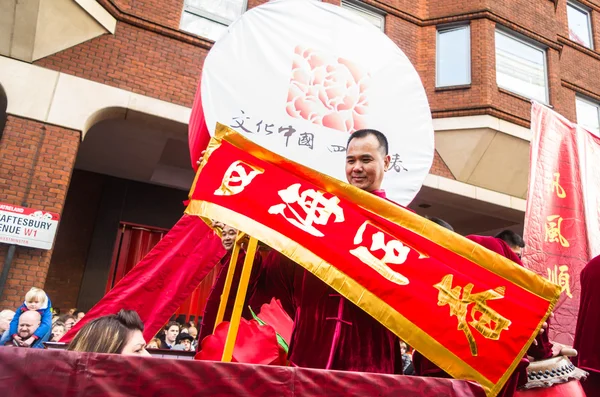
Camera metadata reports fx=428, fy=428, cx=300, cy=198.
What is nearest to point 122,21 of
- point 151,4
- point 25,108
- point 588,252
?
point 151,4

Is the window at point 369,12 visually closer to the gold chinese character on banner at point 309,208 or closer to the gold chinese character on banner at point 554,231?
the gold chinese character on banner at point 554,231

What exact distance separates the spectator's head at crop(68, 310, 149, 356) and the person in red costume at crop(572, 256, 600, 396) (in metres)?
2.51

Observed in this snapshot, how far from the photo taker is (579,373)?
1.92 metres

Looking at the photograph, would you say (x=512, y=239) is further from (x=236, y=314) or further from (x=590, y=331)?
(x=236, y=314)

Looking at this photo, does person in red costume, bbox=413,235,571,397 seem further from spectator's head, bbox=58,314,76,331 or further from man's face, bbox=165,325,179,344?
spectator's head, bbox=58,314,76,331

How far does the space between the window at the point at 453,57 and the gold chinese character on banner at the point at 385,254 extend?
817cm

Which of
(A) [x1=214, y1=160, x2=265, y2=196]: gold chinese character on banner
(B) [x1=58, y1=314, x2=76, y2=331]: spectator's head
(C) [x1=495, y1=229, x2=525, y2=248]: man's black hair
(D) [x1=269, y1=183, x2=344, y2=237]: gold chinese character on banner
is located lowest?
(B) [x1=58, y1=314, x2=76, y2=331]: spectator's head

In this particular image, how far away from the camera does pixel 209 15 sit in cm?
763

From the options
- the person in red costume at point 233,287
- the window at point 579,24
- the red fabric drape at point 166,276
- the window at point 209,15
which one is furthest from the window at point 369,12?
the person in red costume at point 233,287

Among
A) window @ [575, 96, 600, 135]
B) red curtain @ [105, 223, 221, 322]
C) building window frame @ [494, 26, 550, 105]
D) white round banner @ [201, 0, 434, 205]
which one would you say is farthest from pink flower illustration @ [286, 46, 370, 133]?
window @ [575, 96, 600, 135]

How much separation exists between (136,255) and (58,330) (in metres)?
3.39

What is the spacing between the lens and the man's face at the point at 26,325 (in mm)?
4336

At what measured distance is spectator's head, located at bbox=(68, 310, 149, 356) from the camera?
5.48 ft

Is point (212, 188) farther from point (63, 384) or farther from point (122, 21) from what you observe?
point (122, 21)
